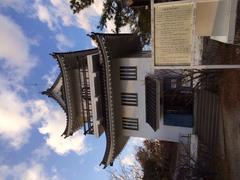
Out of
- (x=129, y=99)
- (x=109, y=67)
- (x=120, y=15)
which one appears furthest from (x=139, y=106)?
(x=120, y=15)

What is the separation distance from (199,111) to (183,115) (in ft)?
4.63

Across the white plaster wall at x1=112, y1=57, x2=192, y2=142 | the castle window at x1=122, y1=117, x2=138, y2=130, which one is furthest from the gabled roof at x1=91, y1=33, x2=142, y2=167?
the white plaster wall at x1=112, y1=57, x2=192, y2=142

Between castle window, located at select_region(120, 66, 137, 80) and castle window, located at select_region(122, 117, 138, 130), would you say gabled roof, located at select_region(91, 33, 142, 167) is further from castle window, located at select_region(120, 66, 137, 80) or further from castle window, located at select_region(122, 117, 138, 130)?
castle window, located at select_region(120, 66, 137, 80)

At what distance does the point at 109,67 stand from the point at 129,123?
485cm

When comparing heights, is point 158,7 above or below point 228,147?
above

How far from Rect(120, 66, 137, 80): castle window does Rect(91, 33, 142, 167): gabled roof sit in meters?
0.99

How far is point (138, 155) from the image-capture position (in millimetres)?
33719

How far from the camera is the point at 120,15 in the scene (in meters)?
34.8

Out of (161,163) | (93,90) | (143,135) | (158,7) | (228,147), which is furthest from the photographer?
(161,163)

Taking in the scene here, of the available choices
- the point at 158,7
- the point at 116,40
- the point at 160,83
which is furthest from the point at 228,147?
the point at 116,40

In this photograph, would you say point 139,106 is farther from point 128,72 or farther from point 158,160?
point 158,160

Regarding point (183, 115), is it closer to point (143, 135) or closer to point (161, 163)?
point (143, 135)

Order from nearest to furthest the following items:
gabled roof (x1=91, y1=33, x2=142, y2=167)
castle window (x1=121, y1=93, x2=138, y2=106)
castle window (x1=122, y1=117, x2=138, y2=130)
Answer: gabled roof (x1=91, y1=33, x2=142, y2=167)
castle window (x1=121, y1=93, x2=138, y2=106)
castle window (x1=122, y1=117, x2=138, y2=130)

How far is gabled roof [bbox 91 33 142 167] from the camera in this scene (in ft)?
66.9
